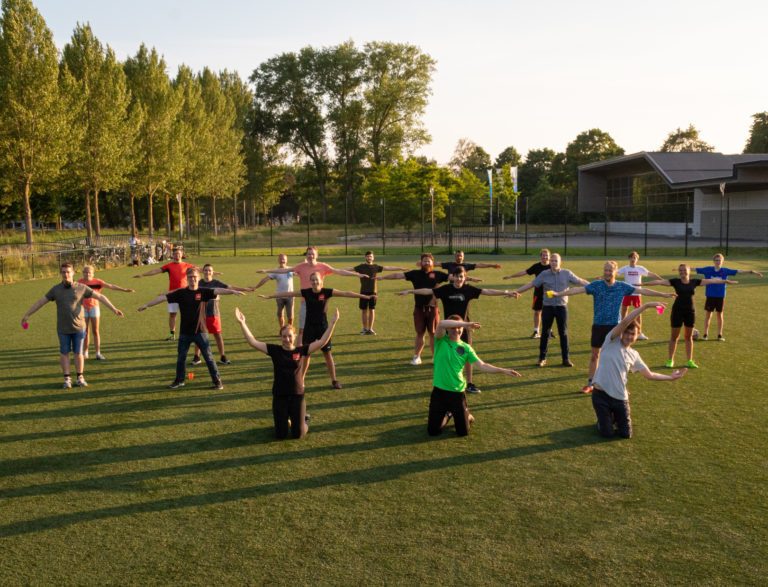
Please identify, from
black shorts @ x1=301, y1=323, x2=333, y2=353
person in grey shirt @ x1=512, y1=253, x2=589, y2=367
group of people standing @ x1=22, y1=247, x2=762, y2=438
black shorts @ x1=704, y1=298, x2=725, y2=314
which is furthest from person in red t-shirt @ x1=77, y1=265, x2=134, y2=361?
black shorts @ x1=704, y1=298, x2=725, y2=314

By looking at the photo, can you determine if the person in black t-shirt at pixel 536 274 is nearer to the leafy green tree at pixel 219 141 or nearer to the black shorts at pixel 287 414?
the black shorts at pixel 287 414

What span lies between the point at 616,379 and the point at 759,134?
349ft

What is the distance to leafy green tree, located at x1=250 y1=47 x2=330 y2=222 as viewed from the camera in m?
93.2

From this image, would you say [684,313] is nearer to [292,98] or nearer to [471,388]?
[471,388]

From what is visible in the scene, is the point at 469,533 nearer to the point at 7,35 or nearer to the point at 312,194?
the point at 7,35

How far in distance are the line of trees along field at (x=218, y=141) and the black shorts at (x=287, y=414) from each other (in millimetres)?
32209

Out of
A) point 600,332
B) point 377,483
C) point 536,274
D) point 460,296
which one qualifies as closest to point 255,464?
point 377,483

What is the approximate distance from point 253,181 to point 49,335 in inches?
3215

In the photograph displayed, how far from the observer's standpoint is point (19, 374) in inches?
473

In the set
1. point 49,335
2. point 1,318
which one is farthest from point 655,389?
point 1,318

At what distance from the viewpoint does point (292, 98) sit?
308 feet

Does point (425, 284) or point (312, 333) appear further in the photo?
point (425, 284)

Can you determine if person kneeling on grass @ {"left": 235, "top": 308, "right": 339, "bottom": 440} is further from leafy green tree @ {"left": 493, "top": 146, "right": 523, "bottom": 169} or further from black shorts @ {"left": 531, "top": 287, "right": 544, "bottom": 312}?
leafy green tree @ {"left": 493, "top": 146, "right": 523, "bottom": 169}

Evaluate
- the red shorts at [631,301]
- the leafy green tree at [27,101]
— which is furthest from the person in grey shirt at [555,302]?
the leafy green tree at [27,101]
